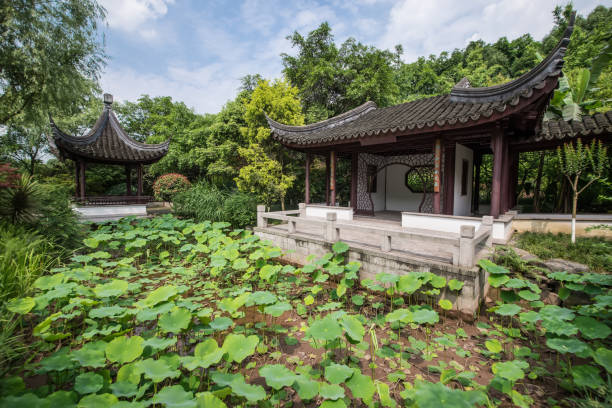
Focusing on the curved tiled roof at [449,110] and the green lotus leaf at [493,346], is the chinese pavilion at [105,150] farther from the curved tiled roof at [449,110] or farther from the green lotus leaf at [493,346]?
the green lotus leaf at [493,346]

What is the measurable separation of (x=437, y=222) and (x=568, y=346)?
12.3 ft

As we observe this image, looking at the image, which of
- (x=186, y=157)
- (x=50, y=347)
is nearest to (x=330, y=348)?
(x=50, y=347)

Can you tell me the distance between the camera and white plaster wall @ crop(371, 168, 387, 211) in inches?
376

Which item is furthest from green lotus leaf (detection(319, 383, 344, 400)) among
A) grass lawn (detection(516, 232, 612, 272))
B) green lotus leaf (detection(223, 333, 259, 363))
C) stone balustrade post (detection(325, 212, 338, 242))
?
grass lawn (detection(516, 232, 612, 272))

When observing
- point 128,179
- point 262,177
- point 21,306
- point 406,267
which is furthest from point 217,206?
point 406,267

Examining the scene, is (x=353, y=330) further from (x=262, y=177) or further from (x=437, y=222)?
(x=262, y=177)

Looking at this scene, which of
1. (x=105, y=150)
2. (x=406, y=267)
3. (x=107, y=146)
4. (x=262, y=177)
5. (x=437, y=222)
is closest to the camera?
(x=406, y=267)

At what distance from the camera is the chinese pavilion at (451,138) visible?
16.2ft

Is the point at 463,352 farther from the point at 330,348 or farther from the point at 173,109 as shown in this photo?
the point at 173,109

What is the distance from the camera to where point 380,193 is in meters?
9.85

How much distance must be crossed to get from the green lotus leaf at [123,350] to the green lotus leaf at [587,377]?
11.7ft

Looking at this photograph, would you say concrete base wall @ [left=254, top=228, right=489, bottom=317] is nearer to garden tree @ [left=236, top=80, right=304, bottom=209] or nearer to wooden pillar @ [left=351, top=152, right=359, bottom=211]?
wooden pillar @ [left=351, top=152, right=359, bottom=211]

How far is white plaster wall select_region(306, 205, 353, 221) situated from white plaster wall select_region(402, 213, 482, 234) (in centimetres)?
175

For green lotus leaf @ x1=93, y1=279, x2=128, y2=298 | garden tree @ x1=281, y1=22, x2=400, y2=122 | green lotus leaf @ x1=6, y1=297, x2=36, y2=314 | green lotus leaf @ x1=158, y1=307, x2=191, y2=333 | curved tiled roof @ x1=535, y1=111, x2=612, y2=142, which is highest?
garden tree @ x1=281, y1=22, x2=400, y2=122
